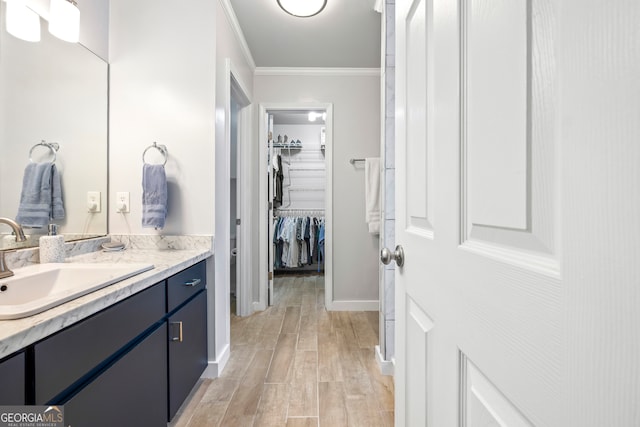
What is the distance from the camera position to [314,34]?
2.44 metres

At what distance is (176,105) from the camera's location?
1853 millimetres

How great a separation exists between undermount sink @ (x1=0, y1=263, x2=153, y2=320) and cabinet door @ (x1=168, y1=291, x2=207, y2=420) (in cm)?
36

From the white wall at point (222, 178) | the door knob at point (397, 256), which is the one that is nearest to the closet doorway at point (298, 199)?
the white wall at point (222, 178)

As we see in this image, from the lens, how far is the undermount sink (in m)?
0.80

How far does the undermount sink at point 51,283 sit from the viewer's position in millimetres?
798

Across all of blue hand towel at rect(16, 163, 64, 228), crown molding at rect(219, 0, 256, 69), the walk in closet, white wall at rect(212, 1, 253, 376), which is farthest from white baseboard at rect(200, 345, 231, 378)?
the walk in closet

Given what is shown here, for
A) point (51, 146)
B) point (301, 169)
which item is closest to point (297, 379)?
point (51, 146)

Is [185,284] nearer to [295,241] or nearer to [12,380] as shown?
[12,380]

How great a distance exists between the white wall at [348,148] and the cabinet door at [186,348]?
4.31 ft

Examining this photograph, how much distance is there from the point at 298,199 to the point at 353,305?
2356 millimetres

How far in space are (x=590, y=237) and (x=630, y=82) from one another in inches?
5.1

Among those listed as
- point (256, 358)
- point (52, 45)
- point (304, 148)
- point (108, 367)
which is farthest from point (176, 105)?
point (304, 148)

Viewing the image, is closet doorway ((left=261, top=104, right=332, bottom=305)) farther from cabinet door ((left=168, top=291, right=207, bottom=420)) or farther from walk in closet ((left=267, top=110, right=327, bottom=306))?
cabinet door ((left=168, top=291, right=207, bottom=420))

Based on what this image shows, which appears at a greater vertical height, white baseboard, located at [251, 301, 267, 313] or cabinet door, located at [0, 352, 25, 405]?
cabinet door, located at [0, 352, 25, 405]
